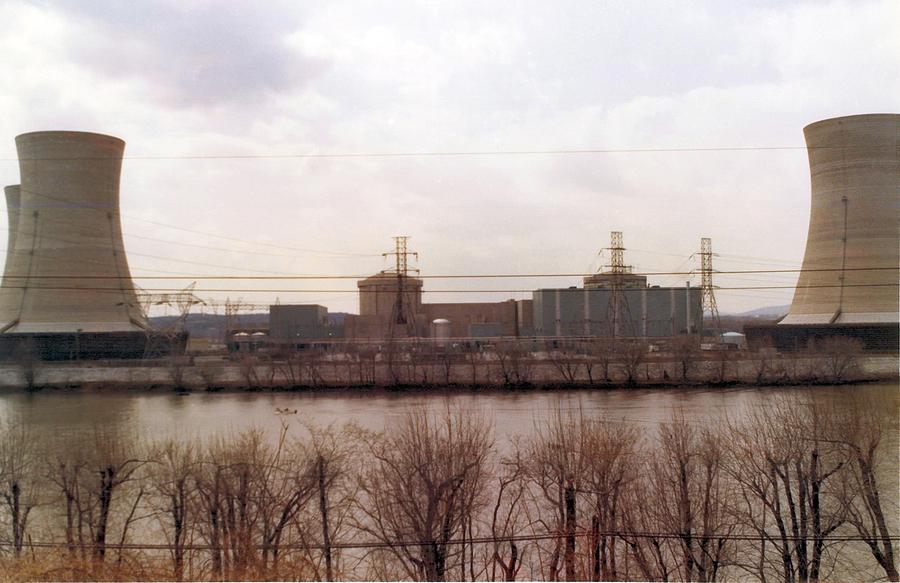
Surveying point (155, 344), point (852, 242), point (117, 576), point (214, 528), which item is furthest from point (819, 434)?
point (155, 344)

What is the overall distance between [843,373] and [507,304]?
26.9ft

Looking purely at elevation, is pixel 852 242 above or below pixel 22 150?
below

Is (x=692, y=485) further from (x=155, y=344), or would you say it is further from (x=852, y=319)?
(x=155, y=344)

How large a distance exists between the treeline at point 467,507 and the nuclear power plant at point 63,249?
200 inches

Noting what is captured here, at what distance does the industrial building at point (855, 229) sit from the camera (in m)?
8.83

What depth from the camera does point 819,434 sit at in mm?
4211

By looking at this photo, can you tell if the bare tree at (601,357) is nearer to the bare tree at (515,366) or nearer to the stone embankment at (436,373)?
the stone embankment at (436,373)

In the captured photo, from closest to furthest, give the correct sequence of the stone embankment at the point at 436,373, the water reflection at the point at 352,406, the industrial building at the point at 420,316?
the water reflection at the point at 352,406 < the stone embankment at the point at 436,373 < the industrial building at the point at 420,316

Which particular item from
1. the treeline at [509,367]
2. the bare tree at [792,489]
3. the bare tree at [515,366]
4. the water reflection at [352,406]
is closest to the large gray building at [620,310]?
the treeline at [509,367]

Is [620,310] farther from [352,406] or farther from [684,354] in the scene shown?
[352,406]

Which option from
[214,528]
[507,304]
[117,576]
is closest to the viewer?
[117,576]

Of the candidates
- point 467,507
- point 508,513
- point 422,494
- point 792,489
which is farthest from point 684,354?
point 422,494

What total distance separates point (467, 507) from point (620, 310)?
11.3 meters

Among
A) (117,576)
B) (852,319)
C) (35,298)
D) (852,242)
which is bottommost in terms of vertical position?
(117,576)
